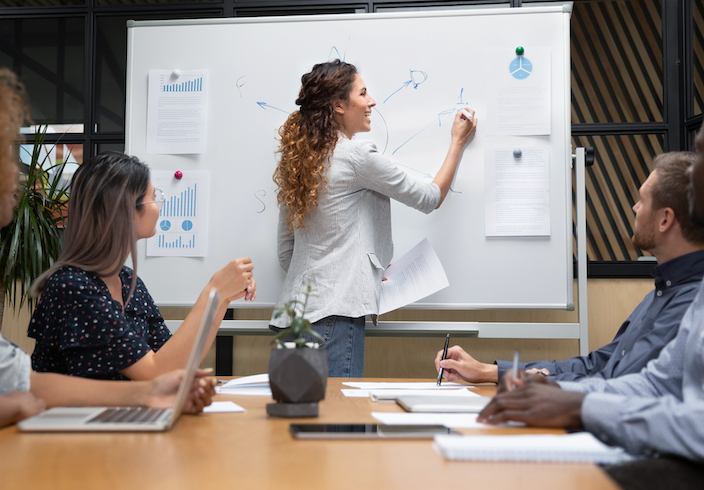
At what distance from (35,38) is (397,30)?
2.28 m

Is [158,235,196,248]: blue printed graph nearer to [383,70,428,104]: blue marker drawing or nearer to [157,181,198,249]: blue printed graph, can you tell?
[157,181,198,249]: blue printed graph

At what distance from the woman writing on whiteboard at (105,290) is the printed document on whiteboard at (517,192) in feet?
3.81

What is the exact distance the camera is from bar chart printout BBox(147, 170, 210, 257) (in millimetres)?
2479

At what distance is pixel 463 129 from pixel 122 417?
1.84m

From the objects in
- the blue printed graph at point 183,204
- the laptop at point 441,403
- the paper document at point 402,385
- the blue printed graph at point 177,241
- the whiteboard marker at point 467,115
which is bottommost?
the paper document at point 402,385

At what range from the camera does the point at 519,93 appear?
2.38 metres

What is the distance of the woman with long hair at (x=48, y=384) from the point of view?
38.4 inches

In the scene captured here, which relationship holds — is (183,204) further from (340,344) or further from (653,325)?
(653,325)

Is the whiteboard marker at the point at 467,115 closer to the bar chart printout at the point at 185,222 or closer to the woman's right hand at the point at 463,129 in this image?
the woman's right hand at the point at 463,129

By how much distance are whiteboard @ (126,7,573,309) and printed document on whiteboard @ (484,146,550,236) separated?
0.10 feet

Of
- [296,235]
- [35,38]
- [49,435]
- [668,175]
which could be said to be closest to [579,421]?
[49,435]

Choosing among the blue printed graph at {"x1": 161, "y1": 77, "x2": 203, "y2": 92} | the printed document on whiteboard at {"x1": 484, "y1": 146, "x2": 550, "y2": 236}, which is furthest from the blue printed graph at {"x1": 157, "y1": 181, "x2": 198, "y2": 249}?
the printed document on whiteboard at {"x1": 484, "y1": 146, "x2": 550, "y2": 236}

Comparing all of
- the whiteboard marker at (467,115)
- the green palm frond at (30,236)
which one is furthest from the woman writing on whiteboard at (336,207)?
the green palm frond at (30,236)

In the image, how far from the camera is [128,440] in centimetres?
77
